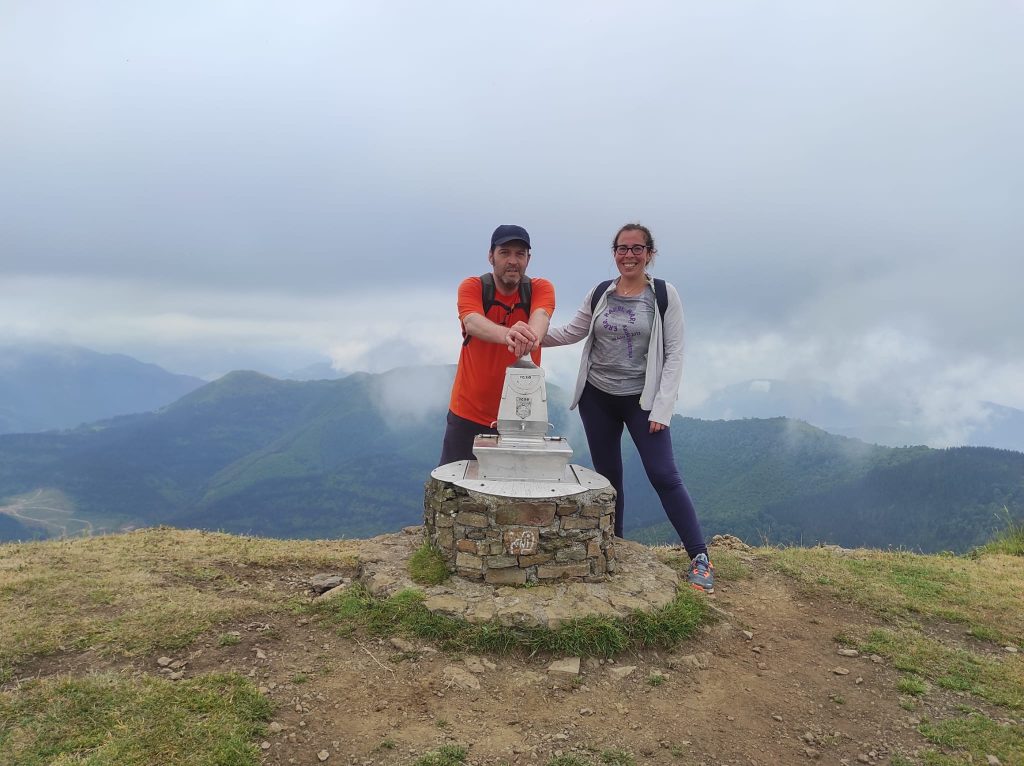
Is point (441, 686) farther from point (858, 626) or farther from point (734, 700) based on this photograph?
point (858, 626)

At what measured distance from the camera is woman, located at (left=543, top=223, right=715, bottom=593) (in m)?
5.93

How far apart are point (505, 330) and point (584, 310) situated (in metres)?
1.21

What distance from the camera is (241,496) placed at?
17988cm

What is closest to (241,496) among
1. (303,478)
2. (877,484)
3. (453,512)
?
(303,478)

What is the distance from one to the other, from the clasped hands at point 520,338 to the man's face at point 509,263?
59 centimetres

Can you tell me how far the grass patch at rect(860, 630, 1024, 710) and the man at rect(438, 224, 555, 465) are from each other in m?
4.32

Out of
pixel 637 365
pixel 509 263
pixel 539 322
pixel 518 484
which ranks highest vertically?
pixel 509 263

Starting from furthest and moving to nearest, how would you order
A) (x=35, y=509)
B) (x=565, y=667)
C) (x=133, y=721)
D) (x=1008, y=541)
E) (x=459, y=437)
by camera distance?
(x=35, y=509) < (x=1008, y=541) < (x=459, y=437) < (x=565, y=667) < (x=133, y=721)

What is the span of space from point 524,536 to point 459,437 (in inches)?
56.8

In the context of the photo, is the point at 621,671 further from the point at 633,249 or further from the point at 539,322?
the point at 633,249

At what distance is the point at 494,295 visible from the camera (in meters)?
6.05

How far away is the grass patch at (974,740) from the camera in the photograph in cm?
389

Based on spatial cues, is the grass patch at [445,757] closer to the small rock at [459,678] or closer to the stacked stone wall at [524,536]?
the small rock at [459,678]

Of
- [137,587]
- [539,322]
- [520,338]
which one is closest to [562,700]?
A: [520,338]
